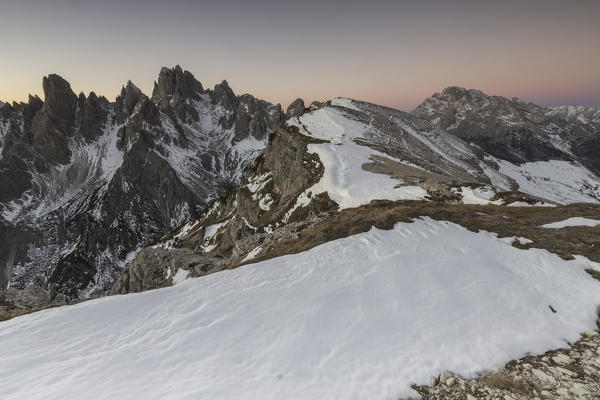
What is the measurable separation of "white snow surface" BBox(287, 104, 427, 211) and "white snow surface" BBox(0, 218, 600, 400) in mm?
23929

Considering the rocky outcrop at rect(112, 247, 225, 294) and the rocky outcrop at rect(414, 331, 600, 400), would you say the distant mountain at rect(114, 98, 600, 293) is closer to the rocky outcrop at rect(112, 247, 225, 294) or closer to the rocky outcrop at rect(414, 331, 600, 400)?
the rocky outcrop at rect(112, 247, 225, 294)

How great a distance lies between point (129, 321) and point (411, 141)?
3848 inches

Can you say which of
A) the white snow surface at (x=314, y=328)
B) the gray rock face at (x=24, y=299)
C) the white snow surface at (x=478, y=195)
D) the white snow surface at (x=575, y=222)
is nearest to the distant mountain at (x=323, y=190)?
the white snow surface at (x=478, y=195)

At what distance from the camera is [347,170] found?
53.7 metres

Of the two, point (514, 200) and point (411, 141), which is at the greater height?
point (411, 141)

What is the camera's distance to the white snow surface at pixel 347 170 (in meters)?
42.0

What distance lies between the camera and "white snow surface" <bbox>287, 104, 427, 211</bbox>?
42.0m

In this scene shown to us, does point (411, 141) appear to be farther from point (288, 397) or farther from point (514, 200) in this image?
point (288, 397)

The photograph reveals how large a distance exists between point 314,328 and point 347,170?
44.0m

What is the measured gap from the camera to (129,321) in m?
14.2

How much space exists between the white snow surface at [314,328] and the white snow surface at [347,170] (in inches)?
942

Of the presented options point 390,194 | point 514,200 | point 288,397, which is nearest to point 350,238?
point 288,397

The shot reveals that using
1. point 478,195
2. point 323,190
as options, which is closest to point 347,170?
point 323,190

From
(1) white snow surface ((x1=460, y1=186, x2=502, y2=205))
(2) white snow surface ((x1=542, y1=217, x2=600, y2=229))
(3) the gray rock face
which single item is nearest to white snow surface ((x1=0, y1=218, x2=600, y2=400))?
(2) white snow surface ((x1=542, y1=217, x2=600, y2=229))
